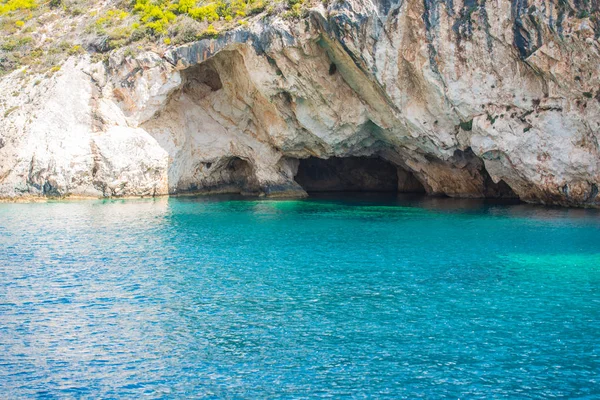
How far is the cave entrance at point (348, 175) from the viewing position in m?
49.1

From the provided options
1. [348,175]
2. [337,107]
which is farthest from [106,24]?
[348,175]

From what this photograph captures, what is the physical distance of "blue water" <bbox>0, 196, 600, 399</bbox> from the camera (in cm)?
1027

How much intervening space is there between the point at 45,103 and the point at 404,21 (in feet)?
76.7

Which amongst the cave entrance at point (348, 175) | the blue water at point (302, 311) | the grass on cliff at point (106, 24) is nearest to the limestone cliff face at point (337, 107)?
the grass on cliff at point (106, 24)

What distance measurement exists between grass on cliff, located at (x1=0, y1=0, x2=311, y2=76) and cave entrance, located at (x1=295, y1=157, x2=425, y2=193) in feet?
50.8

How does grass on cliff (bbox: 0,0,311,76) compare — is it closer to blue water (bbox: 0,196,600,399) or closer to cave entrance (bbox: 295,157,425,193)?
cave entrance (bbox: 295,157,425,193)

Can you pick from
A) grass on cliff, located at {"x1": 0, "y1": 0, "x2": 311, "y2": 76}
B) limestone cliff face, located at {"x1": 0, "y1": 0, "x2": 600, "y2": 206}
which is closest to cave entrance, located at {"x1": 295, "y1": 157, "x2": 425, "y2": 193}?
limestone cliff face, located at {"x1": 0, "y1": 0, "x2": 600, "y2": 206}

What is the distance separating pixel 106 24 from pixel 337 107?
64.7 ft

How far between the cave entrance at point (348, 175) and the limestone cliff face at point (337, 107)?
301 cm

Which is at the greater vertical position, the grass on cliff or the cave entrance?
the grass on cliff

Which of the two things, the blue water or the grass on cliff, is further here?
the grass on cliff

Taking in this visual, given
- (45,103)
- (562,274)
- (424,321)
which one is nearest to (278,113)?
(45,103)

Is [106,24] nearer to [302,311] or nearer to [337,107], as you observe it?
[337,107]

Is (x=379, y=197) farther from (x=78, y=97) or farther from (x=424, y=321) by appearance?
(x=424, y=321)
